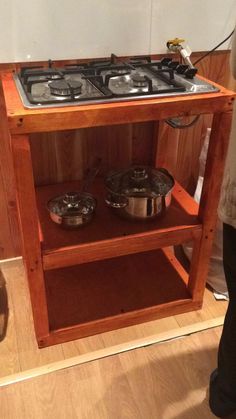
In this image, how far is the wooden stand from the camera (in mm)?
912

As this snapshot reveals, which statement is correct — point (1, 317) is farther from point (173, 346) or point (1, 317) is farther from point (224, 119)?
point (224, 119)

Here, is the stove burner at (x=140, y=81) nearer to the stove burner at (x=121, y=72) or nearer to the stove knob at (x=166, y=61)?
the stove burner at (x=121, y=72)

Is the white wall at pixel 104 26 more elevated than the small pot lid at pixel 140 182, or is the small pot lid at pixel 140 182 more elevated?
the white wall at pixel 104 26

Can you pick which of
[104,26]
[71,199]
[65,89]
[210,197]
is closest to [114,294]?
[71,199]

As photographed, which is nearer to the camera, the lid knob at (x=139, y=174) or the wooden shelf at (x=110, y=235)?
the wooden shelf at (x=110, y=235)

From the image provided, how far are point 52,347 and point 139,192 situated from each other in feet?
1.83

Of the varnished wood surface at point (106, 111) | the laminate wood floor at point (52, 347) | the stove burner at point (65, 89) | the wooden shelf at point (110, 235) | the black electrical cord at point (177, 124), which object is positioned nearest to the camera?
the varnished wood surface at point (106, 111)

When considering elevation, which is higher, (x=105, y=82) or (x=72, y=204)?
(x=105, y=82)

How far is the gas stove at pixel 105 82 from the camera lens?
947 millimetres

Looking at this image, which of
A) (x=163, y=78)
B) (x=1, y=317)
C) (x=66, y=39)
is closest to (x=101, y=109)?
(x=163, y=78)

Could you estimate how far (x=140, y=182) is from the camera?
124cm

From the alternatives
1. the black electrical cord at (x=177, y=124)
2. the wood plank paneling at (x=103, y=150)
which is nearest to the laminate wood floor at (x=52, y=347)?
the wood plank paneling at (x=103, y=150)

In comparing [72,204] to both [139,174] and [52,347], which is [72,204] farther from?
[52,347]

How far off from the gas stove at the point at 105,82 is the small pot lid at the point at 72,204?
358 mm
